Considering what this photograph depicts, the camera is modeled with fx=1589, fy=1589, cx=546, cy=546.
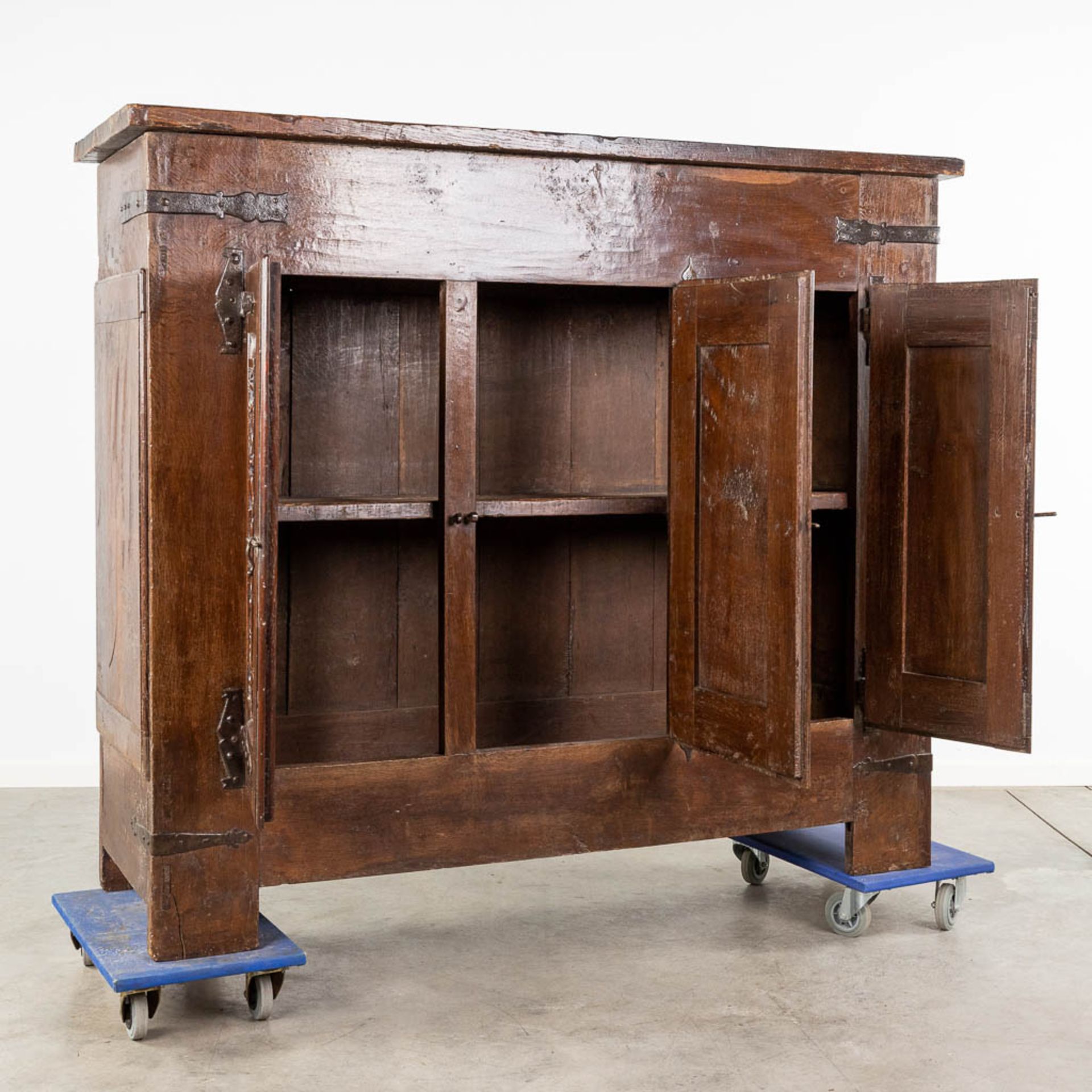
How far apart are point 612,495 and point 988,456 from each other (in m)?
0.90

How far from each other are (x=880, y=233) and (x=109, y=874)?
235 centimetres

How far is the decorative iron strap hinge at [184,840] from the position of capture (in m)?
3.20

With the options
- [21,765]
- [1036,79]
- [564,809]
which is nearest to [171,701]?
[564,809]

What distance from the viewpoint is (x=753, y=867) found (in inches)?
168

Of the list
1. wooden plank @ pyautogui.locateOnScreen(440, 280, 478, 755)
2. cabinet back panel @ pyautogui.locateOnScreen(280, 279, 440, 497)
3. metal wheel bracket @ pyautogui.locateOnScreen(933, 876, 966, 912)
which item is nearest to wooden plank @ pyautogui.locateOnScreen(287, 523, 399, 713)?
cabinet back panel @ pyautogui.locateOnScreen(280, 279, 440, 497)

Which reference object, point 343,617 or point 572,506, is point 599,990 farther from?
point 343,617

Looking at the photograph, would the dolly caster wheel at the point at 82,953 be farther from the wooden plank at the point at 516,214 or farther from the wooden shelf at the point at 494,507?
the wooden plank at the point at 516,214

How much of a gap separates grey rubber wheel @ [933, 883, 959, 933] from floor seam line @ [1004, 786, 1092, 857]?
949 millimetres

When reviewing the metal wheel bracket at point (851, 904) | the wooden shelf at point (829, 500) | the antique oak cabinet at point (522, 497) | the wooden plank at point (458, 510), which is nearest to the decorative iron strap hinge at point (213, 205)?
the antique oak cabinet at point (522, 497)

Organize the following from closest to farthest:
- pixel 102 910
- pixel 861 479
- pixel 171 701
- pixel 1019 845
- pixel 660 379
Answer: pixel 171 701 → pixel 102 910 → pixel 861 479 → pixel 660 379 → pixel 1019 845

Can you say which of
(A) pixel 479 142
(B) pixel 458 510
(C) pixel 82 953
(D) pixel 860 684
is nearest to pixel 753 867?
(D) pixel 860 684

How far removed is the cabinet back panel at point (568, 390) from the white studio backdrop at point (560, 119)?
147cm

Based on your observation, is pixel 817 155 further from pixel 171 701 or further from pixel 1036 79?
pixel 1036 79

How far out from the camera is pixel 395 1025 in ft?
10.7
